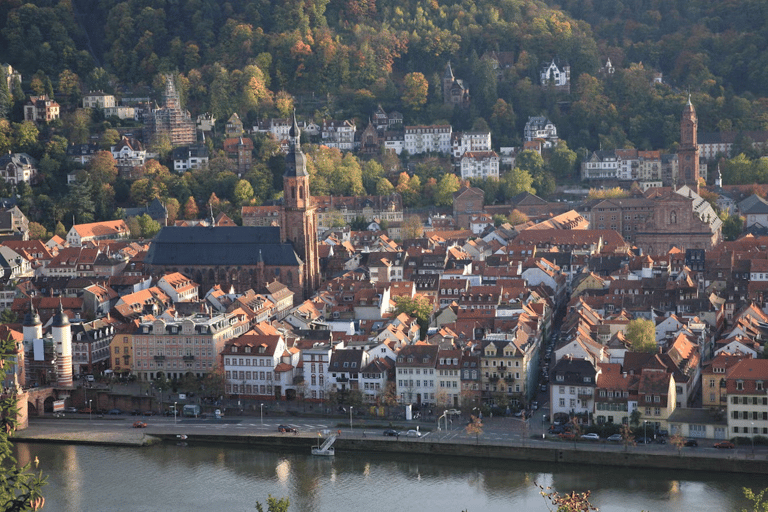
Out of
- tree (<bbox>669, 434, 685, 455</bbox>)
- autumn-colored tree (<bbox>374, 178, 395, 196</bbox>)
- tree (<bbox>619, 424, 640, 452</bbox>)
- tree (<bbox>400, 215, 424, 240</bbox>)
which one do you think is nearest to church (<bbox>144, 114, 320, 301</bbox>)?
tree (<bbox>400, 215, 424, 240</bbox>)

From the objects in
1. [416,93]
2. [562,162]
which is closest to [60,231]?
[416,93]

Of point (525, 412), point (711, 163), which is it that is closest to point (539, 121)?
point (711, 163)

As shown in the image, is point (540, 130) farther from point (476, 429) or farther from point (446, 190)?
point (476, 429)

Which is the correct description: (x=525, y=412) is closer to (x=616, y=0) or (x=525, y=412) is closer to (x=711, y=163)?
(x=711, y=163)

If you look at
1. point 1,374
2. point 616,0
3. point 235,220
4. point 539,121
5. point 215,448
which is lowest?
point 215,448

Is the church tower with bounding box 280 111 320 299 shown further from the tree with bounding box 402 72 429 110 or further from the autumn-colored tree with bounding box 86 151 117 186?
the tree with bounding box 402 72 429 110

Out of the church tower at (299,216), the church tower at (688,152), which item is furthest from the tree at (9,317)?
the church tower at (688,152)

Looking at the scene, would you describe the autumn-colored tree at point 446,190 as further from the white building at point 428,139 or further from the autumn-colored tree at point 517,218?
the white building at point 428,139
